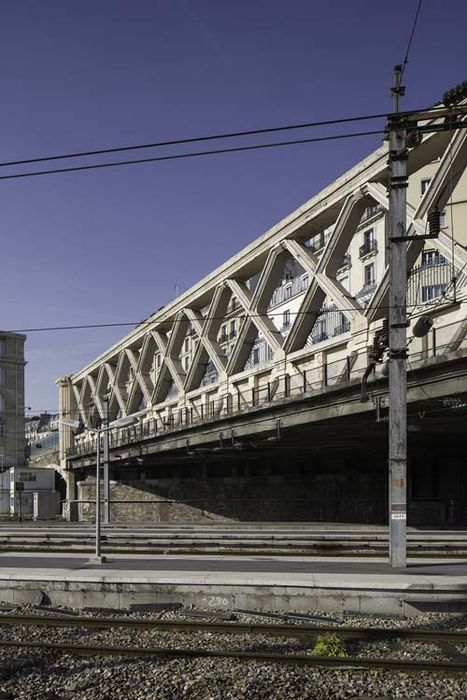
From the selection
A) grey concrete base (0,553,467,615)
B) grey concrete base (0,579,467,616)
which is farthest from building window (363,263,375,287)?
grey concrete base (0,579,467,616)

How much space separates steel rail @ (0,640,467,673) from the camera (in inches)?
439

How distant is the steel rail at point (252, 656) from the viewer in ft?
36.6

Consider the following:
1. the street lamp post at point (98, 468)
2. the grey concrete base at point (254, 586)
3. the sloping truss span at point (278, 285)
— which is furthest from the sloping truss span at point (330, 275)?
the grey concrete base at point (254, 586)

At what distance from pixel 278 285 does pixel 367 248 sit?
19.3 meters

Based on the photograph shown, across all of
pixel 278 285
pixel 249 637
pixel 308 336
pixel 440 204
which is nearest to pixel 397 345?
pixel 249 637

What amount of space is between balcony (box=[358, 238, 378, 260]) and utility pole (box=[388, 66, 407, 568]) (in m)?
46.8

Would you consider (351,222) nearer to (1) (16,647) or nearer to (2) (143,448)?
(2) (143,448)

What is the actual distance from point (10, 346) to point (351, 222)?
80433mm

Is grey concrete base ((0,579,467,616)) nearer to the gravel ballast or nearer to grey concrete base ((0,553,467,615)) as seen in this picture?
grey concrete base ((0,553,467,615))

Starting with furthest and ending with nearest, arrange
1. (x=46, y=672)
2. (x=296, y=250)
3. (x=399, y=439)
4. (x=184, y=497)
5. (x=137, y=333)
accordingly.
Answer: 1. (x=137, y=333)
2. (x=184, y=497)
3. (x=296, y=250)
4. (x=399, y=439)
5. (x=46, y=672)

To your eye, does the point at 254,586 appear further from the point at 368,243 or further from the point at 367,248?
the point at 368,243

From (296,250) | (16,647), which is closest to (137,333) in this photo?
(296,250)

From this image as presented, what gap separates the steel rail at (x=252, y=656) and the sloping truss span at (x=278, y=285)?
885 inches

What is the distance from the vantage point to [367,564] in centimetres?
2041
